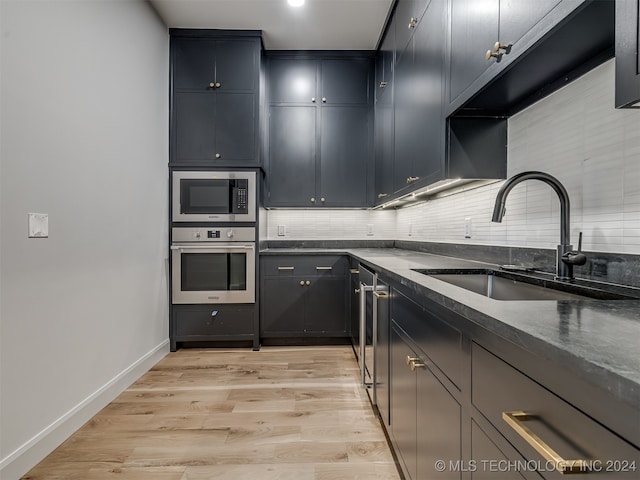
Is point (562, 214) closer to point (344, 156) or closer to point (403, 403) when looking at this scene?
point (403, 403)

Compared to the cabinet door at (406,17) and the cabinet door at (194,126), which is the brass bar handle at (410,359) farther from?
the cabinet door at (194,126)

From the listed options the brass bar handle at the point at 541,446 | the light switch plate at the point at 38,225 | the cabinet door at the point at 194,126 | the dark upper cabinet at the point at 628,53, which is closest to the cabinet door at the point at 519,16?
the dark upper cabinet at the point at 628,53

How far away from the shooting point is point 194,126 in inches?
117

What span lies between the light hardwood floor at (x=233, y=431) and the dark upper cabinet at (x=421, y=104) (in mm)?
1408

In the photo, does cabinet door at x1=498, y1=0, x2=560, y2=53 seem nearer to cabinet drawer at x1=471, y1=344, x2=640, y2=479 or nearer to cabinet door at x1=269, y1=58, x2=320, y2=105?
cabinet drawer at x1=471, y1=344, x2=640, y2=479

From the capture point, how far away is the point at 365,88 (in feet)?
10.9

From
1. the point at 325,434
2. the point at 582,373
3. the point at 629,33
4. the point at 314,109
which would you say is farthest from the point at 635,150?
the point at 314,109

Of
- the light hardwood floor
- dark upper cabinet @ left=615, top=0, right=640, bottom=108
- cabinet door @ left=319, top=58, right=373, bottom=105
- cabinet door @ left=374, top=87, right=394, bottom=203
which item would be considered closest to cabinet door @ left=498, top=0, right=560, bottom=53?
dark upper cabinet @ left=615, top=0, right=640, bottom=108

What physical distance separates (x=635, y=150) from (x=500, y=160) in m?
0.70

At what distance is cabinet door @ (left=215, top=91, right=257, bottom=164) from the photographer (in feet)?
9.80

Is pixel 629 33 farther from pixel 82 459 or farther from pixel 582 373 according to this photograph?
pixel 82 459

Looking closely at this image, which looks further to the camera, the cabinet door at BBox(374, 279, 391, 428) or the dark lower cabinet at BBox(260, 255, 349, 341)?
the dark lower cabinet at BBox(260, 255, 349, 341)

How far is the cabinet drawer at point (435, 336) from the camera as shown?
838mm

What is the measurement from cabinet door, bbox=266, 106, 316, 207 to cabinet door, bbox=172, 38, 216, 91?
67cm
